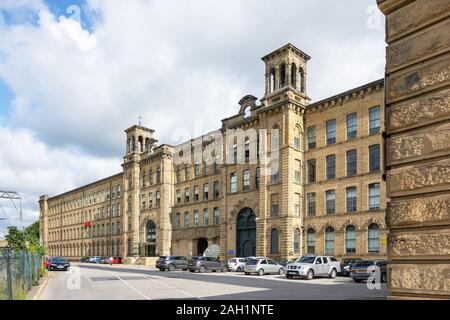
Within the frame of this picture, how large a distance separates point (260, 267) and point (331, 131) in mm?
15007

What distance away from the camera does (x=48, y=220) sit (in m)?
115

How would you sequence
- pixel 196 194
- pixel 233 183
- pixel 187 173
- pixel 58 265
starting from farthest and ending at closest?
pixel 187 173 < pixel 196 194 < pixel 233 183 < pixel 58 265

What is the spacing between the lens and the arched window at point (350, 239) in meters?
38.6

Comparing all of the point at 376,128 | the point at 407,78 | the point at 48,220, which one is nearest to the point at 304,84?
the point at 376,128

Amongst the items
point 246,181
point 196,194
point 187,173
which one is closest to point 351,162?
point 246,181

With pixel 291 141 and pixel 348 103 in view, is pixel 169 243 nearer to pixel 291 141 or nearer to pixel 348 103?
pixel 291 141

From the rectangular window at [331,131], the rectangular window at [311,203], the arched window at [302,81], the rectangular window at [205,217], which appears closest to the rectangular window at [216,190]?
the rectangular window at [205,217]

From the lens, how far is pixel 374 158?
38250mm

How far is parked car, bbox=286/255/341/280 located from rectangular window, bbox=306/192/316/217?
1016 centimetres

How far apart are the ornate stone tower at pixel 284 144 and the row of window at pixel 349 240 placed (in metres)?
1.31

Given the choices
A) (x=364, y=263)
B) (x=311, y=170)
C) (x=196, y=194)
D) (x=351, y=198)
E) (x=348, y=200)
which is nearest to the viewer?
(x=364, y=263)

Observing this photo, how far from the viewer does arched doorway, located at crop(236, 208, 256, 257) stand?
155 ft

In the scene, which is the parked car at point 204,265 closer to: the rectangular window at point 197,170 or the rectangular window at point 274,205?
the rectangular window at point 274,205

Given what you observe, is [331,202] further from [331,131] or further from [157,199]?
[157,199]
